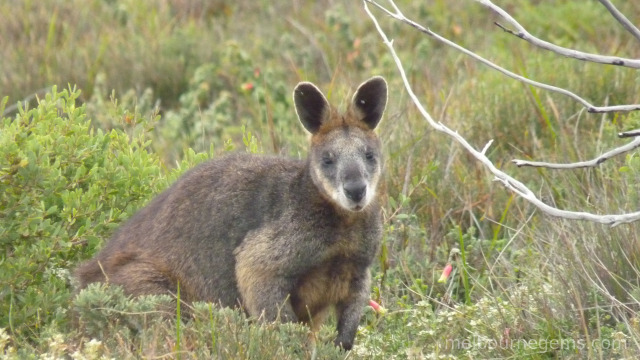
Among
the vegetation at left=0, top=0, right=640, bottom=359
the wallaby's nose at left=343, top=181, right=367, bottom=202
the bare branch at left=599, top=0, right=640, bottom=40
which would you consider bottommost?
the vegetation at left=0, top=0, right=640, bottom=359

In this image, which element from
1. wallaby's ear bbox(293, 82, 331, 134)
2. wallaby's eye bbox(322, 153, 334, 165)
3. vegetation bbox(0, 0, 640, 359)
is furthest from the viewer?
wallaby's ear bbox(293, 82, 331, 134)

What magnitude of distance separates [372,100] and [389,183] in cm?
141

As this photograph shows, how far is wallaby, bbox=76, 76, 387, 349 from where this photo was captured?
533 cm

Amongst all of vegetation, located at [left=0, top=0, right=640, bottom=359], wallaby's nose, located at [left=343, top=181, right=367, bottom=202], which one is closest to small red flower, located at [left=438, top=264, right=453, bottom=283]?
vegetation, located at [left=0, top=0, right=640, bottom=359]

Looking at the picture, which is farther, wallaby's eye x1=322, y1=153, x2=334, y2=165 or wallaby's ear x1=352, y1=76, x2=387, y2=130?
wallaby's ear x1=352, y1=76, x2=387, y2=130

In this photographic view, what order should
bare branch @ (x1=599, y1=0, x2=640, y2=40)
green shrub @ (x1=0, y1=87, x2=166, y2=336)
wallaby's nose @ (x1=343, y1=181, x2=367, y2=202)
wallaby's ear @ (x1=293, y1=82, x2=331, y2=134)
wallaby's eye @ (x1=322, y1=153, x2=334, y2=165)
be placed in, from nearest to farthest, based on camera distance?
bare branch @ (x1=599, y1=0, x2=640, y2=40), wallaby's nose @ (x1=343, y1=181, x2=367, y2=202), green shrub @ (x1=0, y1=87, x2=166, y2=336), wallaby's eye @ (x1=322, y1=153, x2=334, y2=165), wallaby's ear @ (x1=293, y1=82, x2=331, y2=134)

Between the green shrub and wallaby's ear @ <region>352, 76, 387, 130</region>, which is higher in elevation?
wallaby's ear @ <region>352, 76, 387, 130</region>

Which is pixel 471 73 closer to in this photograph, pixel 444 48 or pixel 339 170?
pixel 444 48

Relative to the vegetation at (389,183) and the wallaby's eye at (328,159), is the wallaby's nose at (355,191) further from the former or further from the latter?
the vegetation at (389,183)

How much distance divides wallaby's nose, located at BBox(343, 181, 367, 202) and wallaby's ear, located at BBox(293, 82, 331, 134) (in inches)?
25.1

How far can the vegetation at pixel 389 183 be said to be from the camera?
4.91m

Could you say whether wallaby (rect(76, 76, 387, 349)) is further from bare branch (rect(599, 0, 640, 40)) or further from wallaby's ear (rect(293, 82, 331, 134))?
bare branch (rect(599, 0, 640, 40))

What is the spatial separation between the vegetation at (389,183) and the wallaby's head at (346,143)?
0.64m

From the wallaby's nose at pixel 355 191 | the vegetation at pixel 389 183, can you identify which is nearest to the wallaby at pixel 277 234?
the wallaby's nose at pixel 355 191
